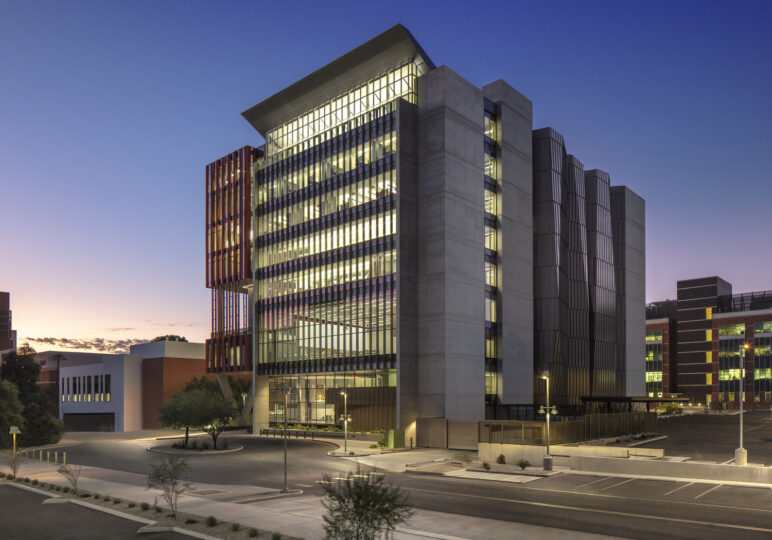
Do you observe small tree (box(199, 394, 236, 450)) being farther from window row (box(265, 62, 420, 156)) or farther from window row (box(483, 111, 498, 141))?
window row (box(483, 111, 498, 141))

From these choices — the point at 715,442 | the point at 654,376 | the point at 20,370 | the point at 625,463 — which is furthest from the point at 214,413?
the point at 654,376

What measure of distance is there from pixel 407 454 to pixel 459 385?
13.5 meters

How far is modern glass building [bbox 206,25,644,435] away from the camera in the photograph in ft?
211

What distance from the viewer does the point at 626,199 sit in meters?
100

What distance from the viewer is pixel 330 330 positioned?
72375 mm

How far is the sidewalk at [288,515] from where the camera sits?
73.6 feet

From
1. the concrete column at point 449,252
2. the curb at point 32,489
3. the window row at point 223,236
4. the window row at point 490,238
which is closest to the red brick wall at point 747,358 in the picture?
the window row at point 490,238

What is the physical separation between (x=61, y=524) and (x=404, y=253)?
143ft

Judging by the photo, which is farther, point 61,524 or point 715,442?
point 715,442

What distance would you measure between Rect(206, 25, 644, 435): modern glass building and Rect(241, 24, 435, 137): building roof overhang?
0.17 m

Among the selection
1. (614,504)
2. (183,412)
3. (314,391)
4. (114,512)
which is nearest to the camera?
(114,512)

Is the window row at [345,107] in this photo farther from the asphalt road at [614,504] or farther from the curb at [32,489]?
the curb at [32,489]

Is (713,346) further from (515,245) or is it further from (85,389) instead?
(85,389)

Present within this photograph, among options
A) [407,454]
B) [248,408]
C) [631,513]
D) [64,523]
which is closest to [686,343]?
[248,408]
